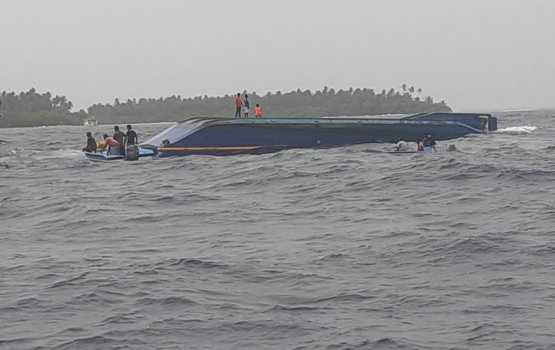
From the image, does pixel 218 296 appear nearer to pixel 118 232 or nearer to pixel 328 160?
pixel 118 232

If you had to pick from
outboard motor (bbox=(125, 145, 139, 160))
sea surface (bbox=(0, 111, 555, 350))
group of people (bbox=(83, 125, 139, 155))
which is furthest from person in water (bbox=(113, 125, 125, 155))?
sea surface (bbox=(0, 111, 555, 350))

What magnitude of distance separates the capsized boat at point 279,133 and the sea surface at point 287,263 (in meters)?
8.50

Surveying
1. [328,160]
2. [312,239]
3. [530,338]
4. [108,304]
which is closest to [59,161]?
[328,160]

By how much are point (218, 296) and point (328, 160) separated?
1595cm

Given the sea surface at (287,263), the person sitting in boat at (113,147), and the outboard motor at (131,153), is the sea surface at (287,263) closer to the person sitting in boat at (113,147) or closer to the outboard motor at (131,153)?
the outboard motor at (131,153)

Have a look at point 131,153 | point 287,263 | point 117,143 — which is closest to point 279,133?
point 131,153

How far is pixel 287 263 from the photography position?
9.96 metres

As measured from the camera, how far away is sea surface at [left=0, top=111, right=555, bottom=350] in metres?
7.20

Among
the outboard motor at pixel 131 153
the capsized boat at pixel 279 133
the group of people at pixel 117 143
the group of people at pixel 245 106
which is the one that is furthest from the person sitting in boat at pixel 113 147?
the group of people at pixel 245 106

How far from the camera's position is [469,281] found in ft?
29.2

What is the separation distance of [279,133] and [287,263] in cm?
1937

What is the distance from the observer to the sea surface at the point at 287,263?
7199 mm

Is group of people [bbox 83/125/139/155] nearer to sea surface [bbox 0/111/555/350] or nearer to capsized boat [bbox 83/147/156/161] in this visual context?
capsized boat [bbox 83/147/156/161]

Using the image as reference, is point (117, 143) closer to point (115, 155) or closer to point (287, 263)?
point (115, 155)
